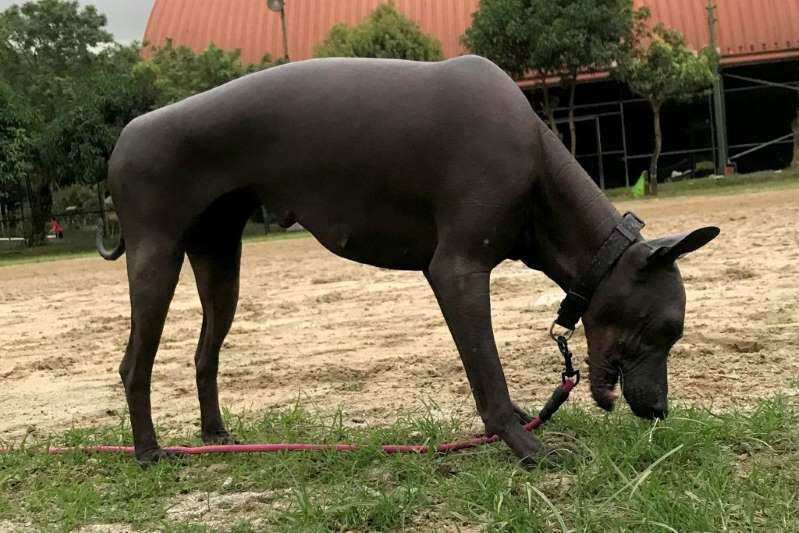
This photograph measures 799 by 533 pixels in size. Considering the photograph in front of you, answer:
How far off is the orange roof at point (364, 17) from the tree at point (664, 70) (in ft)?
16.0

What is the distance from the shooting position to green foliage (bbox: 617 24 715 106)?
88.7 ft

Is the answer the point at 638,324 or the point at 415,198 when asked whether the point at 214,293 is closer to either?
the point at 415,198

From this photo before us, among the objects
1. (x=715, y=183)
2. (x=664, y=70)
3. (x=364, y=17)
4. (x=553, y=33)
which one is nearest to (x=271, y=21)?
(x=364, y=17)

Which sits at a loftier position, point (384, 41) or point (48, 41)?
point (48, 41)

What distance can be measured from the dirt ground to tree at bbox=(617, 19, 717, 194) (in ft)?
52.3

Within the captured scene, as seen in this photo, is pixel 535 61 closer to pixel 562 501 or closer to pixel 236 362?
pixel 236 362

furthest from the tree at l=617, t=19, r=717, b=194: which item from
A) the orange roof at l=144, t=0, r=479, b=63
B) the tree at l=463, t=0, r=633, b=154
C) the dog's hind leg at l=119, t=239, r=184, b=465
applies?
the dog's hind leg at l=119, t=239, r=184, b=465

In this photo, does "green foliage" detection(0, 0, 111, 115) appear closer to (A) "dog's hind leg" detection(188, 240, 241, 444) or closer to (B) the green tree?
(B) the green tree

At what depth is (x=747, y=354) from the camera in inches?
211

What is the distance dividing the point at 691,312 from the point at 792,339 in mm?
1387

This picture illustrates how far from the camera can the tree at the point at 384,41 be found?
28.4 m

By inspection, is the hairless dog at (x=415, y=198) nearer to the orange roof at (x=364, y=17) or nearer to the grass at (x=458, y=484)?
the grass at (x=458, y=484)

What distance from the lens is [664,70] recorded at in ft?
89.2

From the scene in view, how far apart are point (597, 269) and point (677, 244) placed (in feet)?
1.12
